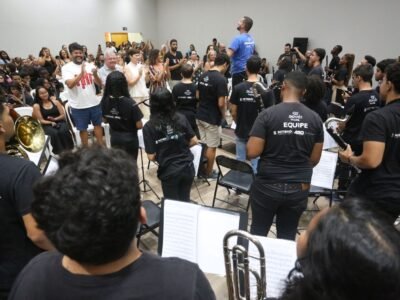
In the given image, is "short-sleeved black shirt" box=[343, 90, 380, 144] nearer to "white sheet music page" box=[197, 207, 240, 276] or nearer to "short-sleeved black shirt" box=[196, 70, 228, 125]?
"short-sleeved black shirt" box=[196, 70, 228, 125]

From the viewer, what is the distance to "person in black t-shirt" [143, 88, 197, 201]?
103 inches

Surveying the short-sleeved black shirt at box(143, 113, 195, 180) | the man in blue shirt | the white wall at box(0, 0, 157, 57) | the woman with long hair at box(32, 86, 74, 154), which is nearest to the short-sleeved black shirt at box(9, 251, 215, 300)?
the short-sleeved black shirt at box(143, 113, 195, 180)

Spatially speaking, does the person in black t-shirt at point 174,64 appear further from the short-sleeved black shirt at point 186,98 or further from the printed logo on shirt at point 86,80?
the short-sleeved black shirt at point 186,98

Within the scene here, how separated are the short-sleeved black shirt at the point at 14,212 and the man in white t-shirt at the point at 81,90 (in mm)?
2988

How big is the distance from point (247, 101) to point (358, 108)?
1.18 meters

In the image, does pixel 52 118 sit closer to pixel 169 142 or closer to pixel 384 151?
pixel 169 142

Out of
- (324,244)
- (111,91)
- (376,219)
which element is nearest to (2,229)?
(324,244)

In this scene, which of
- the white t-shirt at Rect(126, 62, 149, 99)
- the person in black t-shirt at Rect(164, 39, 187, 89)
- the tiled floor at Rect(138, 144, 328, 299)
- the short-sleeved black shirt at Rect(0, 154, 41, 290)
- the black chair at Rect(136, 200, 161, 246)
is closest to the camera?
the short-sleeved black shirt at Rect(0, 154, 41, 290)

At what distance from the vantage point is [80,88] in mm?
4281

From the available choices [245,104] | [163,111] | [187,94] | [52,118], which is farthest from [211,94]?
[52,118]

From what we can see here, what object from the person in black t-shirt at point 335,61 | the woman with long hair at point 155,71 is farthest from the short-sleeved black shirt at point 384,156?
the person in black t-shirt at point 335,61

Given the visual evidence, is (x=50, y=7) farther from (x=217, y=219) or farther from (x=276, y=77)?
(x=217, y=219)

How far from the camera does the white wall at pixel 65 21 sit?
1120cm

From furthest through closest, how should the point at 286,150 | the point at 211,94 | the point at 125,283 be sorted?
1. the point at 211,94
2. the point at 286,150
3. the point at 125,283
